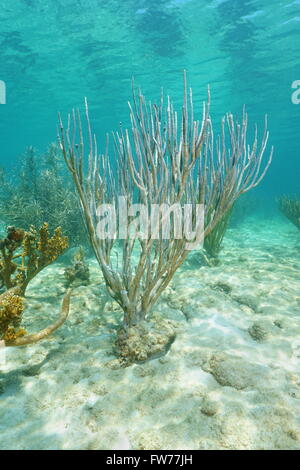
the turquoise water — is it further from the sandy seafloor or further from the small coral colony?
the sandy seafloor

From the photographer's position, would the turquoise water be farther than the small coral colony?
Yes

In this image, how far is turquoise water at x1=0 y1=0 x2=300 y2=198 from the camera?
1344 cm

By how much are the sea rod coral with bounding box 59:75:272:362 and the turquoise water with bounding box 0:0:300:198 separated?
1396 centimetres

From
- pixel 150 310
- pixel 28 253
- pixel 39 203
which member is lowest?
pixel 150 310

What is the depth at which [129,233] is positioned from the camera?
340cm

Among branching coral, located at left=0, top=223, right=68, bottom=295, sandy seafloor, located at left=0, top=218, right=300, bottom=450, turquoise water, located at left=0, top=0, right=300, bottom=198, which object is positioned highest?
turquoise water, located at left=0, top=0, right=300, bottom=198

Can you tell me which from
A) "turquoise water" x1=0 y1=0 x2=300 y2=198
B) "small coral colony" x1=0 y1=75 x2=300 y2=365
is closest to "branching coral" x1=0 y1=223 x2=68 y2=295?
"small coral colony" x1=0 y1=75 x2=300 y2=365

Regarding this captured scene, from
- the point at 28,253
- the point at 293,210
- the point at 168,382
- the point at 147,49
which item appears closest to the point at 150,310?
the point at 168,382

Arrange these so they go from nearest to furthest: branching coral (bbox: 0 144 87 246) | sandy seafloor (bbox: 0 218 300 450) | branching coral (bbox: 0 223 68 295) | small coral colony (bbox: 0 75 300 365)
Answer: sandy seafloor (bbox: 0 218 300 450)
small coral colony (bbox: 0 75 300 365)
branching coral (bbox: 0 223 68 295)
branching coral (bbox: 0 144 87 246)

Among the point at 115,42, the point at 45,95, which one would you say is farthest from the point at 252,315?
the point at 45,95

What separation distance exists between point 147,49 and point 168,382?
19975 millimetres

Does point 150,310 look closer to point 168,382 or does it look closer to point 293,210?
point 168,382

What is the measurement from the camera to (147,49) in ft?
56.8
